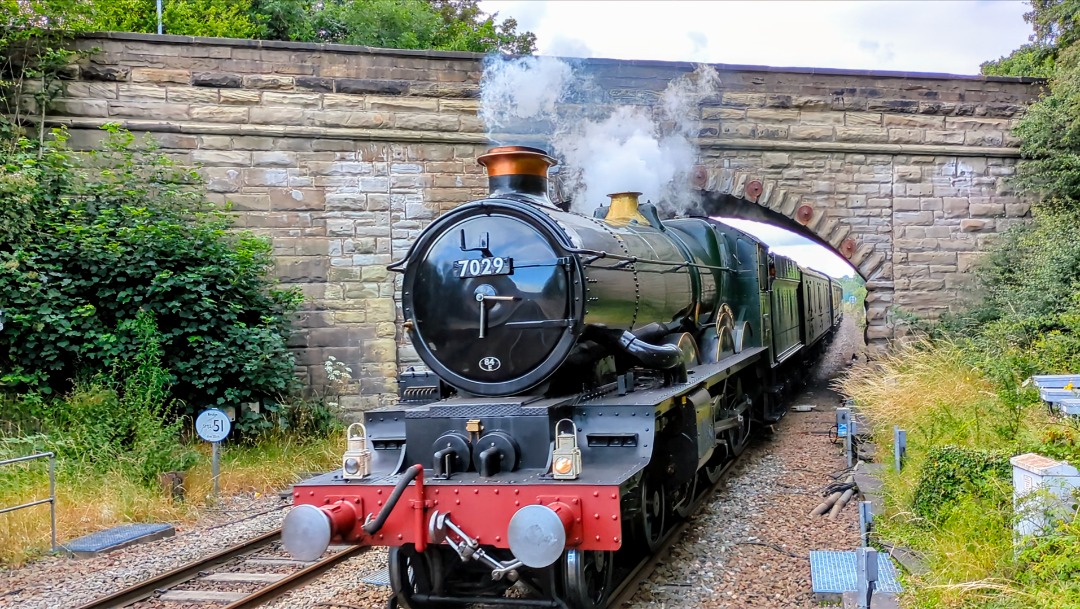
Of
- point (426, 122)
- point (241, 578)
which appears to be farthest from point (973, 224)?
point (241, 578)

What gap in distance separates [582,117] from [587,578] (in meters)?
8.04

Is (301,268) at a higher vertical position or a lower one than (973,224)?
lower

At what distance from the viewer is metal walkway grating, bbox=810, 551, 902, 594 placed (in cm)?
461

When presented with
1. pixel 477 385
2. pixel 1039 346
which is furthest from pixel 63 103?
pixel 1039 346

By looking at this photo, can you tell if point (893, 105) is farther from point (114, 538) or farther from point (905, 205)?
point (114, 538)

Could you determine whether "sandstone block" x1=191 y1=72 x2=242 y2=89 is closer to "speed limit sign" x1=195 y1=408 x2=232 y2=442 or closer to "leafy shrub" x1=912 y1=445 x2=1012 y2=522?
"speed limit sign" x1=195 y1=408 x2=232 y2=442

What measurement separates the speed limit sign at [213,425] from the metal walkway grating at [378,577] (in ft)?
9.44

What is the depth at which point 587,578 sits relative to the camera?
455 centimetres

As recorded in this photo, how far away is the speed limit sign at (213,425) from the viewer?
752 cm

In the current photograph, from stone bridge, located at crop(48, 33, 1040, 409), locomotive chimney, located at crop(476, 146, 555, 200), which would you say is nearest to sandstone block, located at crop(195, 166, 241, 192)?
stone bridge, located at crop(48, 33, 1040, 409)

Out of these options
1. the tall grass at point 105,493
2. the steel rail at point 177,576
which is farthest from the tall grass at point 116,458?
the steel rail at point 177,576

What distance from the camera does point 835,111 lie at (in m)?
12.2

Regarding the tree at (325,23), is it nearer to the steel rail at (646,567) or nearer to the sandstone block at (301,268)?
the sandstone block at (301,268)

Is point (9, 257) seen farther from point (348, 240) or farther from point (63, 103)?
point (348, 240)
